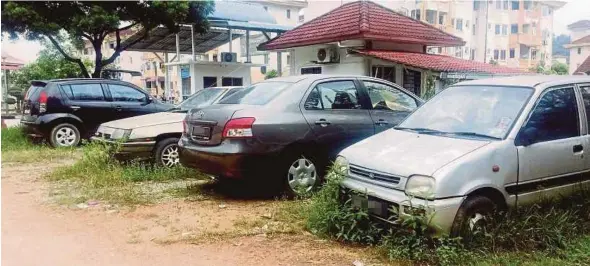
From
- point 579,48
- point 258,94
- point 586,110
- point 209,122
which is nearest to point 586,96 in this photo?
point 586,110

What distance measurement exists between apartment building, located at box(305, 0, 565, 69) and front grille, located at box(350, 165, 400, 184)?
133 ft

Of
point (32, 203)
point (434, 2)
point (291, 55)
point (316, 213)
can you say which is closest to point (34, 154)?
point (32, 203)

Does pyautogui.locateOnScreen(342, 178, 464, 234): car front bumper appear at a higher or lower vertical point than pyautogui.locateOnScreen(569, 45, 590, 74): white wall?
lower

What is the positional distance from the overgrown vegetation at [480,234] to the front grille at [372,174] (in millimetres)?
152

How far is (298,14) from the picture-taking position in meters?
48.2

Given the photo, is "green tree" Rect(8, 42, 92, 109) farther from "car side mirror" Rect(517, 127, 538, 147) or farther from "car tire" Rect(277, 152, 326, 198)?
"car side mirror" Rect(517, 127, 538, 147)

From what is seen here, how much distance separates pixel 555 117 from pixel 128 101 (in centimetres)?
850

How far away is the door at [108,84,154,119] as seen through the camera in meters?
10.3

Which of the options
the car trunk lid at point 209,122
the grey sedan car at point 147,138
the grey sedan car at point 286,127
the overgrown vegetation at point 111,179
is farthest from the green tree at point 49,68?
the grey sedan car at point 286,127

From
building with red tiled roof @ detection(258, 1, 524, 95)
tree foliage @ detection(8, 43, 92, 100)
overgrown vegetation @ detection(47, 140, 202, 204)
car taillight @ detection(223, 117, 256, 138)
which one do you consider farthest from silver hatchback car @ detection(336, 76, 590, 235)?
tree foliage @ detection(8, 43, 92, 100)

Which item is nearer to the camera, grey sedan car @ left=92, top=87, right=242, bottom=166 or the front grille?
the front grille

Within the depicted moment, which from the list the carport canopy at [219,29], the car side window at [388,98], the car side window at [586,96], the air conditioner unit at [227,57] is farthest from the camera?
the air conditioner unit at [227,57]

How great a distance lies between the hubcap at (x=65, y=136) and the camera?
9.94 meters

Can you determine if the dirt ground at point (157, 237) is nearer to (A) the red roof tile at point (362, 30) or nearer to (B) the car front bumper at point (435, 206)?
(B) the car front bumper at point (435, 206)
